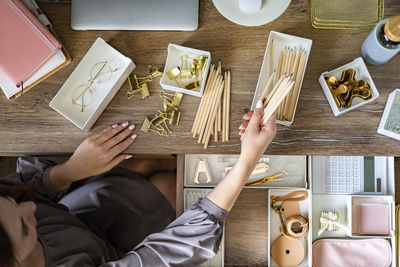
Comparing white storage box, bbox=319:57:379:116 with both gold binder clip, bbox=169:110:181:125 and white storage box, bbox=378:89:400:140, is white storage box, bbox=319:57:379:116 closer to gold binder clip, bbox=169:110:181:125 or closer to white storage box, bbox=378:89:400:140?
white storage box, bbox=378:89:400:140

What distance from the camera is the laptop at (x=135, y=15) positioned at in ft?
3.57

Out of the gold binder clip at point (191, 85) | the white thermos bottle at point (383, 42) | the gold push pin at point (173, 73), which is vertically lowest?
the gold binder clip at point (191, 85)

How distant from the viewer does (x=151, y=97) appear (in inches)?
42.9

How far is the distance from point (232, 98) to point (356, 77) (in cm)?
35

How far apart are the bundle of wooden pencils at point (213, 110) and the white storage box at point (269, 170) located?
209 mm

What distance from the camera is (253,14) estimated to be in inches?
42.1

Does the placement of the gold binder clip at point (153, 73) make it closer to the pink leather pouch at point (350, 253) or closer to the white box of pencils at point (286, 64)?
the white box of pencils at point (286, 64)

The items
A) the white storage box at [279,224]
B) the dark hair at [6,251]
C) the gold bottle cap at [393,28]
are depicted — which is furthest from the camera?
the white storage box at [279,224]

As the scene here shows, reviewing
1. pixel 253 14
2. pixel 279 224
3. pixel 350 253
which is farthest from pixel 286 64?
pixel 350 253

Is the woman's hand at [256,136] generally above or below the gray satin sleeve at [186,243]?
above

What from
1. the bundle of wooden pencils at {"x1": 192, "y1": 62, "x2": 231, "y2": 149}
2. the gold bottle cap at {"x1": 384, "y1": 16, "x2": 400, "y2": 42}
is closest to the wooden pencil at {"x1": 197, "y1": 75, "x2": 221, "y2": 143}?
the bundle of wooden pencils at {"x1": 192, "y1": 62, "x2": 231, "y2": 149}

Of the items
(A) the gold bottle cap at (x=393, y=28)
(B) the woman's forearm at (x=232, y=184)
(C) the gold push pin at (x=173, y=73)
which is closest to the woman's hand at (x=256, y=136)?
(B) the woman's forearm at (x=232, y=184)

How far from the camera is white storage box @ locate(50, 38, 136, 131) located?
1065mm

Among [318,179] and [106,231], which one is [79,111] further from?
[318,179]
